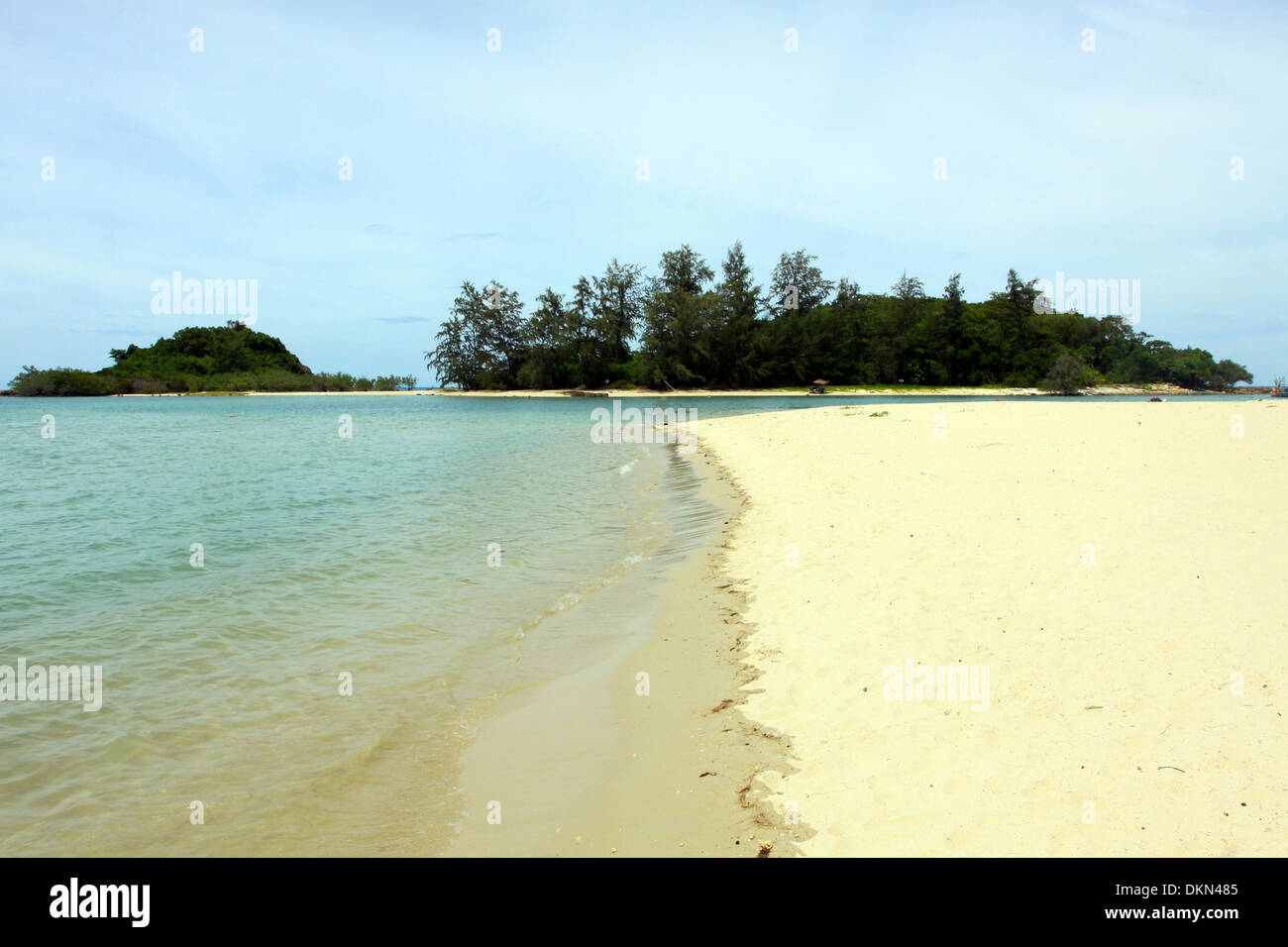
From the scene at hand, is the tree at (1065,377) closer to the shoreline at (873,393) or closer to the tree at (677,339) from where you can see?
the shoreline at (873,393)

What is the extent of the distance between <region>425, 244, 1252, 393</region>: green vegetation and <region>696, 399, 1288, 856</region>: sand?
238ft

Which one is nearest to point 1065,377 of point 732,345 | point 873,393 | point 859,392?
point 873,393

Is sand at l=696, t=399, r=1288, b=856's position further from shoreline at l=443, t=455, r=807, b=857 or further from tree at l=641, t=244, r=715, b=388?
tree at l=641, t=244, r=715, b=388

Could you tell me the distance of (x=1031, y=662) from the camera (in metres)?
4.96

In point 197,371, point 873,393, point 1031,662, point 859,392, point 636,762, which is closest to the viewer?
point 636,762

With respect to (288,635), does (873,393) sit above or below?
above

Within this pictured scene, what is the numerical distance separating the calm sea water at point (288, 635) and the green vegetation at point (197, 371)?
106 m

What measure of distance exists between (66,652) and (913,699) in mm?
7686

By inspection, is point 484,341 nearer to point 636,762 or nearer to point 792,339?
point 792,339

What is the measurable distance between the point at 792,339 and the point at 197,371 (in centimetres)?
9405
